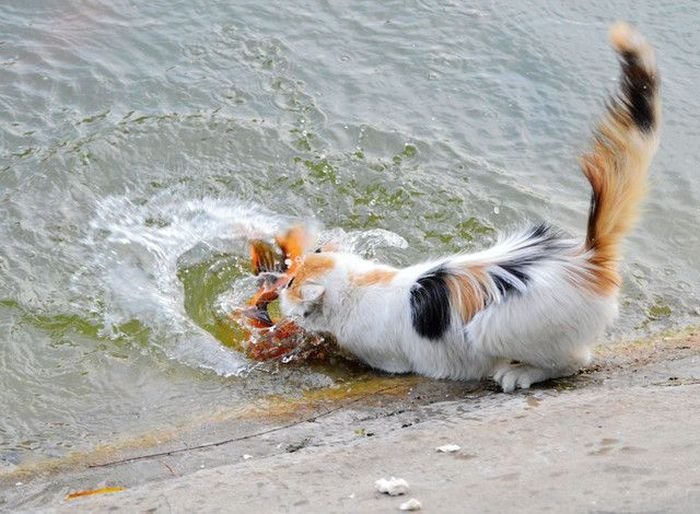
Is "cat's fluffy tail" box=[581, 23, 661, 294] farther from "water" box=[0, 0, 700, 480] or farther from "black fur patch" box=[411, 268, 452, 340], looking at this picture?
"water" box=[0, 0, 700, 480]

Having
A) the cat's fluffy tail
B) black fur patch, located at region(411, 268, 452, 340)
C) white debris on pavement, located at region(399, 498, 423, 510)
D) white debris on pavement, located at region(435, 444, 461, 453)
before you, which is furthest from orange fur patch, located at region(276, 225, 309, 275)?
white debris on pavement, located at region(399, 498, 423, 510)

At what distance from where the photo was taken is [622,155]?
4.77m

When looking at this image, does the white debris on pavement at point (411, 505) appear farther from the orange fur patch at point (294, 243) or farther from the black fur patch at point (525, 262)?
the orange fur patch at point (294, 243)

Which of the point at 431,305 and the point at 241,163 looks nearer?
the point at 431,305

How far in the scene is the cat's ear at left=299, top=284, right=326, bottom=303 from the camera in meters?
5.53

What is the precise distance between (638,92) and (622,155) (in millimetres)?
294

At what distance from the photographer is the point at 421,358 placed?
5430mm

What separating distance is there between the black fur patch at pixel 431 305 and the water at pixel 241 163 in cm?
69

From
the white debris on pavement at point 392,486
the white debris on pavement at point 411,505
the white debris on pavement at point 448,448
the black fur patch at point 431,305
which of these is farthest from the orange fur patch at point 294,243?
the white debris on pavement at point 411,505

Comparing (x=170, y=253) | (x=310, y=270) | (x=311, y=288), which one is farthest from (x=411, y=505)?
(x=170, y=253)

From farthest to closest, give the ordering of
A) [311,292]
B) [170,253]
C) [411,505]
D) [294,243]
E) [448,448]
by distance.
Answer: [170,253], [294,243], [311,292], [448,448], [411,505]

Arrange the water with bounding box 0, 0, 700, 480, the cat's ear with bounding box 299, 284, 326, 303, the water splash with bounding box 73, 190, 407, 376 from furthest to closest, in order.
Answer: the water splash with bounding box 73, 190, 407, 376
the water with bounding box 0, 0, 700, 480
the cat's ear with bounding box 299, 284, 326, 303

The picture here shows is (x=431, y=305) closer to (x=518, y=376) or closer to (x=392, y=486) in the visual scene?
(x=518, y=376)

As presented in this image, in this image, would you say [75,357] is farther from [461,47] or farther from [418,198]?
[461,47]
